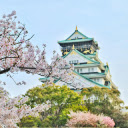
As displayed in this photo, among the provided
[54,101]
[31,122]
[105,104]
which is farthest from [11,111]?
[105,104]

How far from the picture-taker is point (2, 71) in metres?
6.79

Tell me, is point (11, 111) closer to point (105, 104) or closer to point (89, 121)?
point (89, 121)

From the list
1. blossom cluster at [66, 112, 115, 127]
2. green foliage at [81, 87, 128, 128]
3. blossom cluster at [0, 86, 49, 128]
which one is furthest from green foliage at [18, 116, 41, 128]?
blossom cluster at [0, 86, 49, 128]

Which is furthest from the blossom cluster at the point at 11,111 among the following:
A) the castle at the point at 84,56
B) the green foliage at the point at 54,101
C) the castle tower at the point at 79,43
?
the castle tower at the point at 79,43

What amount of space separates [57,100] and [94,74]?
19.7 metres

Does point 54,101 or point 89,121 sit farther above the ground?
point 54,101

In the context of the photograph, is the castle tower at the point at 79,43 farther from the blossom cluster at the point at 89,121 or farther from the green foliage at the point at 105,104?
the blossom cluster at the point at 89,121

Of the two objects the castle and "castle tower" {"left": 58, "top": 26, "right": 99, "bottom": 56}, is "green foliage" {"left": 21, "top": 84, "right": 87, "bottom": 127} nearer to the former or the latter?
the castle

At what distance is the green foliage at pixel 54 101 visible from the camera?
76.1 ft

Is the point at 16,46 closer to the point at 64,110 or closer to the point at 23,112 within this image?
the point at 23,112

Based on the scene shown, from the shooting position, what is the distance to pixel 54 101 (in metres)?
24.2

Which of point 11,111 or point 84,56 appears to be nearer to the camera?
point 11,111

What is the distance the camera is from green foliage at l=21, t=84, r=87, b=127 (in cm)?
2319

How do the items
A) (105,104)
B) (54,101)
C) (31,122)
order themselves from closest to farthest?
(31,122) < (54,101) < (105,104)
